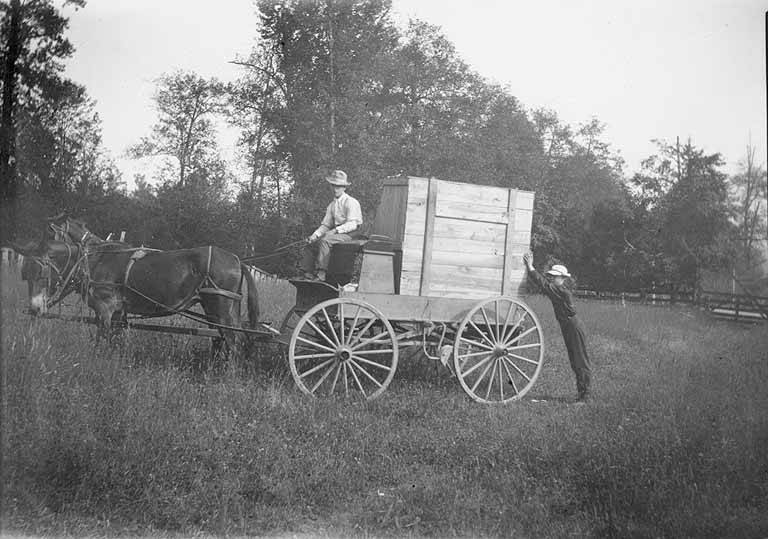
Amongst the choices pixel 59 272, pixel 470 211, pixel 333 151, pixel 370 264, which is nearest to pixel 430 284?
pixel 370 264

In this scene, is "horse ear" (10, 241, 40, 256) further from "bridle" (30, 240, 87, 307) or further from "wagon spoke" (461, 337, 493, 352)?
"wagon spoke" (461, 337, 493, 352)

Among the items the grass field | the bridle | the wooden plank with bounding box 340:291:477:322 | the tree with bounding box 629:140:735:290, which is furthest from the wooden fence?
the bridle

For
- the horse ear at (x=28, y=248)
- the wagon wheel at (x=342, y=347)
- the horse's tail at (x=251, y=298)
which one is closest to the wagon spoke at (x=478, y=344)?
the wagon wheel at (x=342, y=347)

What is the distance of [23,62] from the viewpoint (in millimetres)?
5406

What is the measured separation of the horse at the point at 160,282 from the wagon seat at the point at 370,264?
4.40 ft

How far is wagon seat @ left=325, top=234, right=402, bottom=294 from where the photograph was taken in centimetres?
721

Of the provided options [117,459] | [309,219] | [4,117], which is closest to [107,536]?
[117,459]

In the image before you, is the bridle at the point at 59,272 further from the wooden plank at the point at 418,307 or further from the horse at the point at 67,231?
the wooden plank at the point at 418,307

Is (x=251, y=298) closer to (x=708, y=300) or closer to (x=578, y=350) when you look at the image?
(x=578, y=350)

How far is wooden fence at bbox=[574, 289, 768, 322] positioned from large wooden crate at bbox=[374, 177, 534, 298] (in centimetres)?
1324

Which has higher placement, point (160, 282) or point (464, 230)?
point (464, 230)

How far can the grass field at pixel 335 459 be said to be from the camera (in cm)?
432

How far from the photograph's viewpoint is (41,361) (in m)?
5.33

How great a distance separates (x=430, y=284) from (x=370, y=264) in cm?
74
